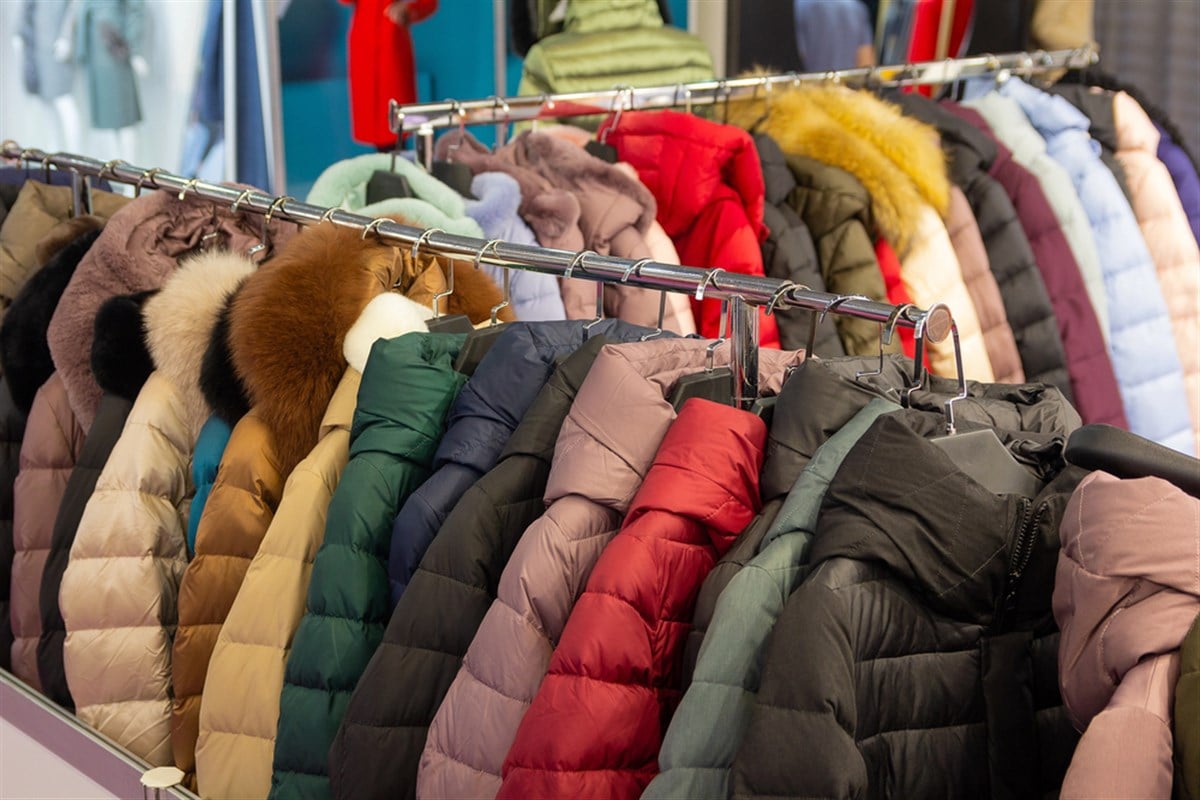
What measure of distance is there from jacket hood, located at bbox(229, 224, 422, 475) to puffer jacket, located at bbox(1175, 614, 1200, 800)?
1.23 m

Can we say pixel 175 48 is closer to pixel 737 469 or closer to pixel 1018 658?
pixel 737 469

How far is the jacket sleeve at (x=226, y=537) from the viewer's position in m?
1.82

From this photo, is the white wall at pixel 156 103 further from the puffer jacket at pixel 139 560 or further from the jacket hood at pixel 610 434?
the jacket hood at pixel 610 434

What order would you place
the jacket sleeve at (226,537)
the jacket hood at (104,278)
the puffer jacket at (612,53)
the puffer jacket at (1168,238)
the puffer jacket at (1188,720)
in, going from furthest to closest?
the puffer jacket at (612,53), the puffer jacket at (1168,238), the jacket hood at (104,278), the jacket sleeve at (226,537), the puffer jacket at (1188,720)

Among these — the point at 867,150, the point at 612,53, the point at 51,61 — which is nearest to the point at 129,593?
the point at 867,150

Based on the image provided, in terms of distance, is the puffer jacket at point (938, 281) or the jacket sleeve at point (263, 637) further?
the puffer jacket at point (938, 281)

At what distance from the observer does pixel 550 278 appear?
7.66 ft

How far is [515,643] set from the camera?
1.39m

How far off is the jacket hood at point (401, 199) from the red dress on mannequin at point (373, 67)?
6.63 ft

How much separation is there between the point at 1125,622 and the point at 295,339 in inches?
47.9

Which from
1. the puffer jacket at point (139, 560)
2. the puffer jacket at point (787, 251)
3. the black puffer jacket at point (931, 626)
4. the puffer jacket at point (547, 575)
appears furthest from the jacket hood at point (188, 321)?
the black puffer jacket at point (931, 626)

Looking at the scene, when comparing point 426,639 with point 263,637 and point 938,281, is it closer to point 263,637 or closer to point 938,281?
point 263,637

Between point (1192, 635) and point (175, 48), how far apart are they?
13.4ft

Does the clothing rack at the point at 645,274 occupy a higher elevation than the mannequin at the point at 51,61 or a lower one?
lower
